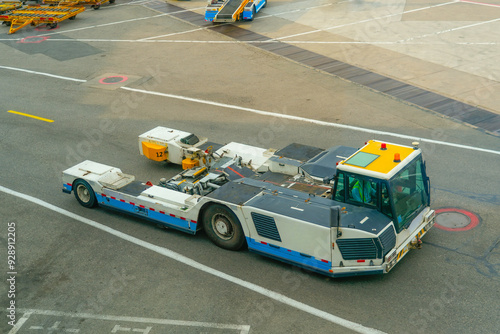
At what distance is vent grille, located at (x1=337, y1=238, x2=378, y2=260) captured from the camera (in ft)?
35.6

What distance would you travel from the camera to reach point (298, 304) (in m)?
11.1

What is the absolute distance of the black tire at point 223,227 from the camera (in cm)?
1234

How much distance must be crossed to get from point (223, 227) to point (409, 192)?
4.00 meters

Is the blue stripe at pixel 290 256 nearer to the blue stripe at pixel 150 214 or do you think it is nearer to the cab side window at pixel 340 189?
the cab side window at pixel 340 189

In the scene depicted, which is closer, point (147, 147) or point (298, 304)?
point (298, 304)

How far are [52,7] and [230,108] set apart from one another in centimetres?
2063

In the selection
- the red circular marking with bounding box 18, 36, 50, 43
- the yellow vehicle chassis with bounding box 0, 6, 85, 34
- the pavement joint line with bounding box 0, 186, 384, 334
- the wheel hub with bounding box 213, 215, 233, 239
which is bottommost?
the pavement joint line with bounding box 0, 186, 384, 334

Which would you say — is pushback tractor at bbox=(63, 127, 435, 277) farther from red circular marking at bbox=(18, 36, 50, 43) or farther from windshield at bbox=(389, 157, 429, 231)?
red circular marking at bbox=(18, 36, 50, 43)

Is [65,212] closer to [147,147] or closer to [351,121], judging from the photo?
[147,147]

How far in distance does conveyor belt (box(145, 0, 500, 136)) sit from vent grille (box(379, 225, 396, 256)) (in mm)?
9323

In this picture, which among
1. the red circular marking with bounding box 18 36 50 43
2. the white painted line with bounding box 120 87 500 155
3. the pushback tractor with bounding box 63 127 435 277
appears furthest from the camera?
the red circular marking with bounding box 18 36 50 43

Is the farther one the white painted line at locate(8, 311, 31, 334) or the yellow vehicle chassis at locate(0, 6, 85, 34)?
the yellow vehicle chassis at locate(0, 6, 85, 34)

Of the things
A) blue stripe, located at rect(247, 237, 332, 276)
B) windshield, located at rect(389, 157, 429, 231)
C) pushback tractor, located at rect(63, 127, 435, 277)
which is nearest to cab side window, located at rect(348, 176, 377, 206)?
pushback tractor, located at rect(63, 127, 435, 277)

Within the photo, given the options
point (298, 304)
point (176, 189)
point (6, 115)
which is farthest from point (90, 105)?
point (298, 304)
